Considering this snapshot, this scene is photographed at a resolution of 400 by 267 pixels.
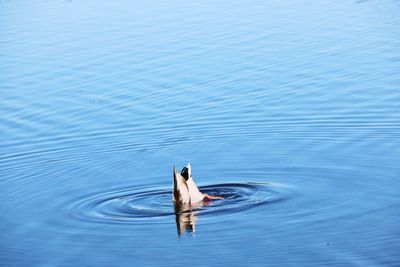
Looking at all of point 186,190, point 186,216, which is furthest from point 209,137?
point 186,216

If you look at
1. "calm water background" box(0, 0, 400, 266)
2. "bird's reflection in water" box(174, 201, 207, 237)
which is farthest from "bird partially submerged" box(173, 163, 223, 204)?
"calm water background" box(0, 0, 400, 266)

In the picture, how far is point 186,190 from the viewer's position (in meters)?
13.4

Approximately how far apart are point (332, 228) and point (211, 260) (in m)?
1.86

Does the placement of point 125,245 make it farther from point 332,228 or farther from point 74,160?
point 74,160

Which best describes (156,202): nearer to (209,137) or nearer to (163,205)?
(163,205)

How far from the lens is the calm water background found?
1188cm

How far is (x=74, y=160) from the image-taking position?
53.3ft

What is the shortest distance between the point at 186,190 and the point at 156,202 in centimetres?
72

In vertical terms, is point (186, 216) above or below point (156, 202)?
below

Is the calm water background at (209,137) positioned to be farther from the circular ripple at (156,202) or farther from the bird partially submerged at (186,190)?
the bird partially submerged at (186,190)

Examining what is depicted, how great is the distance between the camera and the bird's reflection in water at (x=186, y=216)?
12.6 meters

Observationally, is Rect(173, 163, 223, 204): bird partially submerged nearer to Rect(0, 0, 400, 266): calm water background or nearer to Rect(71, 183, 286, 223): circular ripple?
Rect(71, 183, 286, 223): circular ripple

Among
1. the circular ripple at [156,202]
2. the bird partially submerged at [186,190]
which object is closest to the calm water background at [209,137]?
the circular ripple at [156,202]

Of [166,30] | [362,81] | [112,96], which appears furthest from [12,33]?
[362,81]
